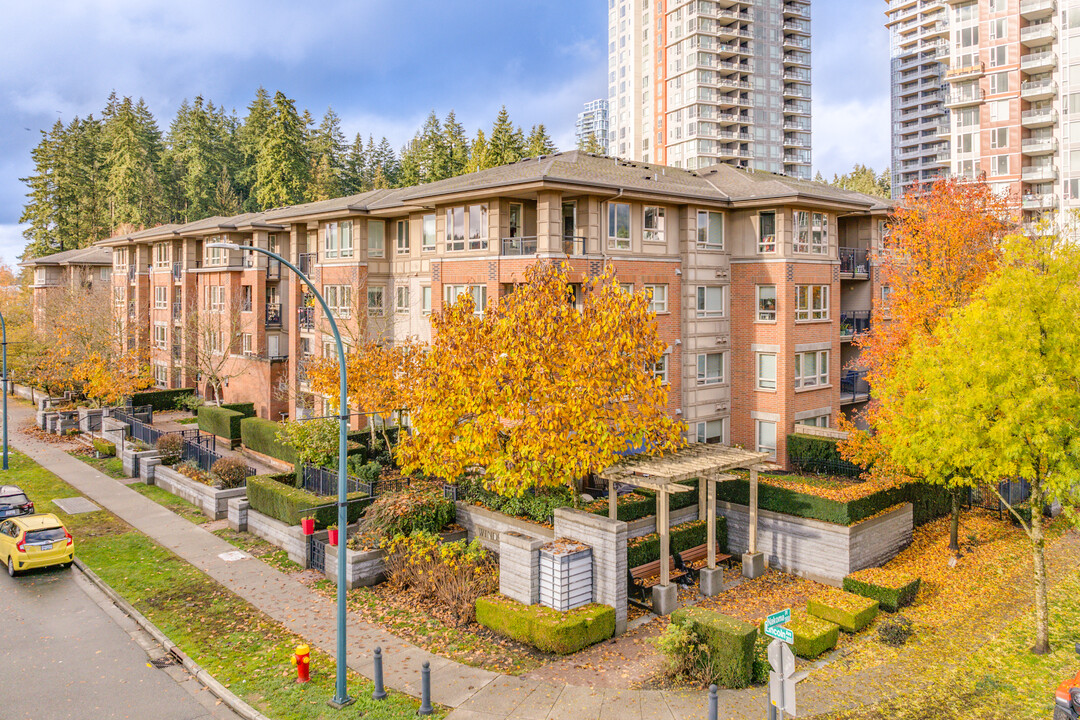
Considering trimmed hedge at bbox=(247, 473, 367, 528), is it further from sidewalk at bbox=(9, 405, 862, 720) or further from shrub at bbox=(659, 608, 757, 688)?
shrub at bbox=(659, 608, 757, 688)

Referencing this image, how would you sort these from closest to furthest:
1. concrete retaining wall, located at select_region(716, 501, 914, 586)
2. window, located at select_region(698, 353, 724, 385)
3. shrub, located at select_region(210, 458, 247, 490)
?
concrete retaining wall, located at select_region(716, 501, 914, 586), shrub, located at select_region(210, 458, 247, 490), window, located at select_region(698, 353, 724, 385)

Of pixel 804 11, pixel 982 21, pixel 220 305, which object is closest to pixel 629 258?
pixel 220 305

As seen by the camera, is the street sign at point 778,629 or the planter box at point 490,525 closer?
the street sign at point 778,629

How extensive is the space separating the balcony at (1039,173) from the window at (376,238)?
168 ft

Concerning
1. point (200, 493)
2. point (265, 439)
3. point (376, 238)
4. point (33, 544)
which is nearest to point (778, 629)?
point (33, 544)

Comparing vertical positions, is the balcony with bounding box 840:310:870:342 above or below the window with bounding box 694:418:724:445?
above

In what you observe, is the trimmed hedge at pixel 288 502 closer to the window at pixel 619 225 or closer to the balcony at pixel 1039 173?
the window at pixel 619 225

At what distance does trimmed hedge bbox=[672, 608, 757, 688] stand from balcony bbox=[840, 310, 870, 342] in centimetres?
2754

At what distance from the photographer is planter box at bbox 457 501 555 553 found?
74.2ft

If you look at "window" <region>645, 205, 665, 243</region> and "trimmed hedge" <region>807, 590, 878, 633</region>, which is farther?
"window" <region>645, 205, 665, 243</region>

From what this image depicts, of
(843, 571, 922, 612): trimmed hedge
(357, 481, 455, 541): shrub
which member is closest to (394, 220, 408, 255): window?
(357, 481, 455, 541): shrub

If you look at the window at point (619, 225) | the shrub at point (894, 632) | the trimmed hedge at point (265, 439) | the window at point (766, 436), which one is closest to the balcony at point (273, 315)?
the trimmed hedge at point (265, 439)

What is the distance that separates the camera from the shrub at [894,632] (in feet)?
58.7

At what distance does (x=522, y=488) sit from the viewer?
21578 millimetres
